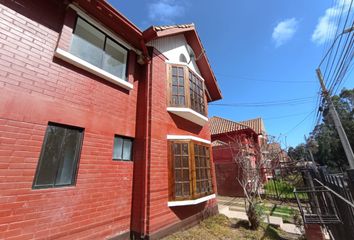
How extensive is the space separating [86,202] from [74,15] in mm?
4867

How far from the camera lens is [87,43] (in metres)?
5.02

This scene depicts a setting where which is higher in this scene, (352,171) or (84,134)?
(84,134)

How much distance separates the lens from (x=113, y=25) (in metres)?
5.50

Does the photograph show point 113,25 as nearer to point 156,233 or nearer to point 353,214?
point 156,233

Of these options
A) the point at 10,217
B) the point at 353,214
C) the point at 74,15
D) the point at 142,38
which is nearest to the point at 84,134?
the point at 10,217

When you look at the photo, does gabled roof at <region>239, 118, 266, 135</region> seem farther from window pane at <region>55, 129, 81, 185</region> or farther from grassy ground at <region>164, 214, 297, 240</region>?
window pane at <region>55, 129, 81, 185</region>

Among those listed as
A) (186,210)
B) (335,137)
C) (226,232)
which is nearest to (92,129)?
(186,210)

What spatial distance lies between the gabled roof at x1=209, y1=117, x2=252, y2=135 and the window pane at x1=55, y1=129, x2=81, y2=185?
15.9 metres

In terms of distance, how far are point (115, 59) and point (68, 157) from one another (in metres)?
3.40

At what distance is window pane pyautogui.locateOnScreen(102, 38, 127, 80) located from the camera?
546 cm

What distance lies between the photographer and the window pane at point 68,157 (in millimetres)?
3837

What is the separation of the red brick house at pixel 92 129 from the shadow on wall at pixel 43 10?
0.02 metres

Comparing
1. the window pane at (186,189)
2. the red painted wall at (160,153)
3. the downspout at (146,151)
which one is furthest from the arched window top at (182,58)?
the window pane at (186,189)

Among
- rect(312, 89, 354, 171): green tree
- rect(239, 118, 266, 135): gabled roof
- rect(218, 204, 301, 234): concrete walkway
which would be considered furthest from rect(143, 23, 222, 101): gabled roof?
rect(312, 89, 354, 171): green tree
